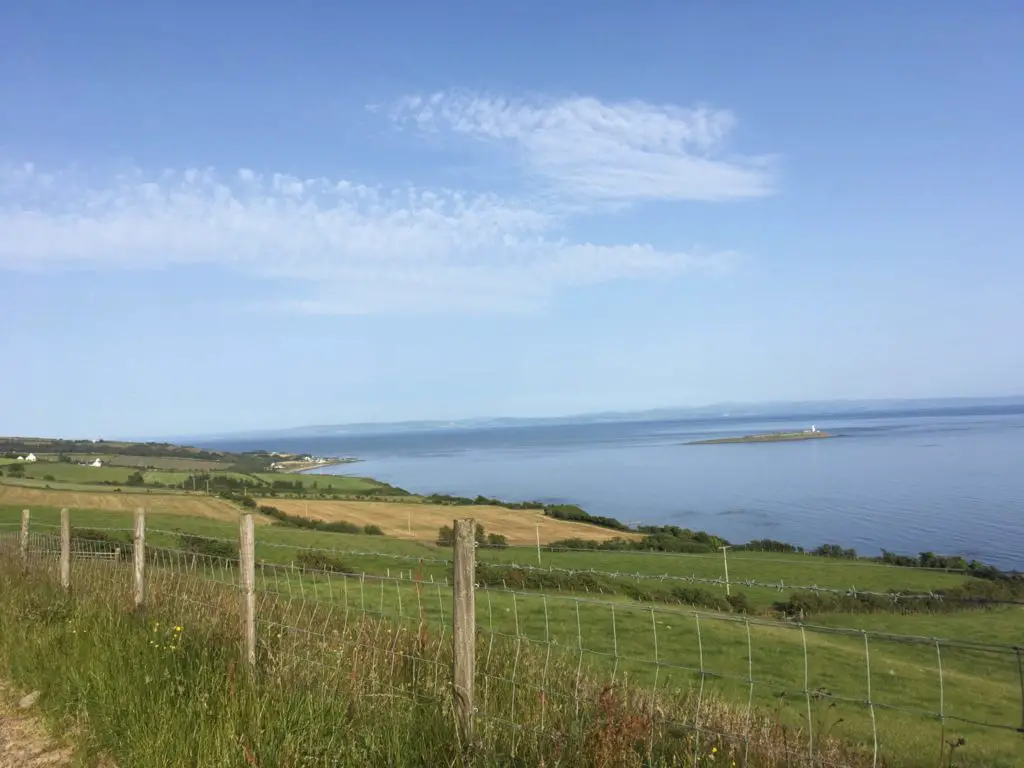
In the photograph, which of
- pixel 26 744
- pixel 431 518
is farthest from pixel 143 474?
pixel 26 744

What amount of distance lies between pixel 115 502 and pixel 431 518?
16.2 m

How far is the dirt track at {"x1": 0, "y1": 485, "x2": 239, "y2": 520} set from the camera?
33.4m

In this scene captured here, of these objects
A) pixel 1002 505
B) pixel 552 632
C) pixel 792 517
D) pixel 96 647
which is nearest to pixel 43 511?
pixel 552 632

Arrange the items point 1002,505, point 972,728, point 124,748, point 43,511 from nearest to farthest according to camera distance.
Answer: point 124,748, point 972,728, point 43,511, point 1002,505

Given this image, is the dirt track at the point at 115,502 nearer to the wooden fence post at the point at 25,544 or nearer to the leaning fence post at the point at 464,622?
the wooden fence post at the point at 25,544

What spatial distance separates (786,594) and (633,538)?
14689mm

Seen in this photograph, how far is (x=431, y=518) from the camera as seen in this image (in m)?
43.7

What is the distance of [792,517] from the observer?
48219 millimetres

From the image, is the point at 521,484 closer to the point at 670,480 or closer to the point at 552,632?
the point at 670,480

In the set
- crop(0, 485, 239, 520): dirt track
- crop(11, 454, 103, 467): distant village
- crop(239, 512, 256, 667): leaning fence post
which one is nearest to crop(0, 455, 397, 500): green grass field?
crop(11, 454, 103, 467): distant village

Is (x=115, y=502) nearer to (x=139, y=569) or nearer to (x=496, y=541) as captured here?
(x=496, y=541)

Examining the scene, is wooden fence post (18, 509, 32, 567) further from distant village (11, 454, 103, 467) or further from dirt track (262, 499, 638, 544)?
distant village (11, 454, 103, 467)

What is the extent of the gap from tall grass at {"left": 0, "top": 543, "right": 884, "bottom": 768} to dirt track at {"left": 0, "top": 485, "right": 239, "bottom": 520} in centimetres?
2723

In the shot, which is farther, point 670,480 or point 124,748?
point 670,480
